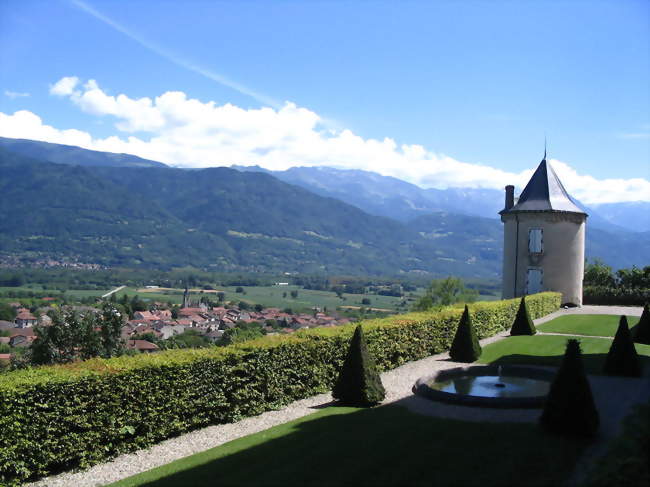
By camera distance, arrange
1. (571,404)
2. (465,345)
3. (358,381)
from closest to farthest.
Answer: (571,404) → (358,381) → (465,345)

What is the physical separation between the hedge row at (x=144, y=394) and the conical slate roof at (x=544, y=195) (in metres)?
20.9

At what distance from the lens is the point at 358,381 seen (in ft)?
44.0

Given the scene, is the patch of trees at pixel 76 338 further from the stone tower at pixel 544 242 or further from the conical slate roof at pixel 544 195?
the conical slate roof at pixel 544 195

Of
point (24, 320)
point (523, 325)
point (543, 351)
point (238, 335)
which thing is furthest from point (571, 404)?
point (24, 320)

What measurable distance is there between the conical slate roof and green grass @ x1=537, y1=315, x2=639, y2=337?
7487 mm

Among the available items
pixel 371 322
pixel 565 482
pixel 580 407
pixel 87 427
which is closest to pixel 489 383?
pixel 371 322

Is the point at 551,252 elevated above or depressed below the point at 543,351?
above

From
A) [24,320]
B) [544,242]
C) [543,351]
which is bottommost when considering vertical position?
[24,320]

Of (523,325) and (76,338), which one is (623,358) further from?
(76,338)

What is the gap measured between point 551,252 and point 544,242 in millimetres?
755

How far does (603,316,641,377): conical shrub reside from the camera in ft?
48.4

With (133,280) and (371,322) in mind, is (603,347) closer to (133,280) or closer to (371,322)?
(371,322)

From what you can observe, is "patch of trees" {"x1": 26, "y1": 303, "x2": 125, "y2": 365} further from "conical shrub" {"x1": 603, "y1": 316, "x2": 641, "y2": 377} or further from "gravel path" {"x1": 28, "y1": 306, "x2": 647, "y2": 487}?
"conical shrub" {"x1": 603, "y1": 316, "x2": 641, "y2": 377}

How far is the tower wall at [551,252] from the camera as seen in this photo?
3306 centimetres
